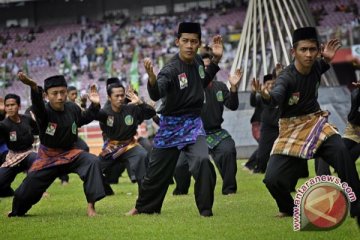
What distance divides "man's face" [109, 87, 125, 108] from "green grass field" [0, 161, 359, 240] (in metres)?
1.59

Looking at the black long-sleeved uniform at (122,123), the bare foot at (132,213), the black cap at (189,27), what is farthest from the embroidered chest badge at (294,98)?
the black long-sleeved uniform at (122,123)

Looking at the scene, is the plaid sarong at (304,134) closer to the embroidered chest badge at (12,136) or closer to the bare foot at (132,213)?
the bare foot at (132,213)

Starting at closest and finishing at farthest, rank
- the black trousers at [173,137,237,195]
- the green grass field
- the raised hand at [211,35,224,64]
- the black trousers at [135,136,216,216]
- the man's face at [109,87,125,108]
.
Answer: the green grass field < the black trousers at [135,136,216,216] < the raised hand at [211,35,224,64] < the black trousers at [173,137,237,195] < the man's face at [109,87,125,108]

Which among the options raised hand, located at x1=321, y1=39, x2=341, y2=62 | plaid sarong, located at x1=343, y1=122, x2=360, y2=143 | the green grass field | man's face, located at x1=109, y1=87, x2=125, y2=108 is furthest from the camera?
man's face, located at x1=109, y1=87, x2=125, y2=108

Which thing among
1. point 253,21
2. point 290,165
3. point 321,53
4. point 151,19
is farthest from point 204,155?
point 151,19


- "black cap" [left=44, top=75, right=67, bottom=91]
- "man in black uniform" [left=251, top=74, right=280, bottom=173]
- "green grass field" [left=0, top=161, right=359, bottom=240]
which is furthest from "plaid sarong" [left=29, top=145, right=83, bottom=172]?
"man in black uniform" [left=251, top=74, right=280, bottom=173]

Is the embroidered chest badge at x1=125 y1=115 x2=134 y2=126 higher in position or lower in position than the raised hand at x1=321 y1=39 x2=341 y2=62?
lower

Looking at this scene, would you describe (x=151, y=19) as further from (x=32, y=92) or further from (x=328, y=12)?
(x=32, y=92)

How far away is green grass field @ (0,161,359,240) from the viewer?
23.9ft

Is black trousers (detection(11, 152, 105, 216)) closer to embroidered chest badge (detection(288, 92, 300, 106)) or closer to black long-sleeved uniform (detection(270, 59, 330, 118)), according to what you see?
black long-sleeved uniform (detection(270, 59, 330, 118))

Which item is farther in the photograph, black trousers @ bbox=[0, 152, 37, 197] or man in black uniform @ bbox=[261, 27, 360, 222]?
black trousers @ bbox=[0, 152, 37, 197]

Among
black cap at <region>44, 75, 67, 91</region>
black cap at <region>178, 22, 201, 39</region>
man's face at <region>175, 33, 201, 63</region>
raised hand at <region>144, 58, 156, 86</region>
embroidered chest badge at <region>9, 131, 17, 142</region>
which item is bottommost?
embroidered chest badge at <region>9, 131, 17, 142</region>

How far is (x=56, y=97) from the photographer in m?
9.58

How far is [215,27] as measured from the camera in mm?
40562
